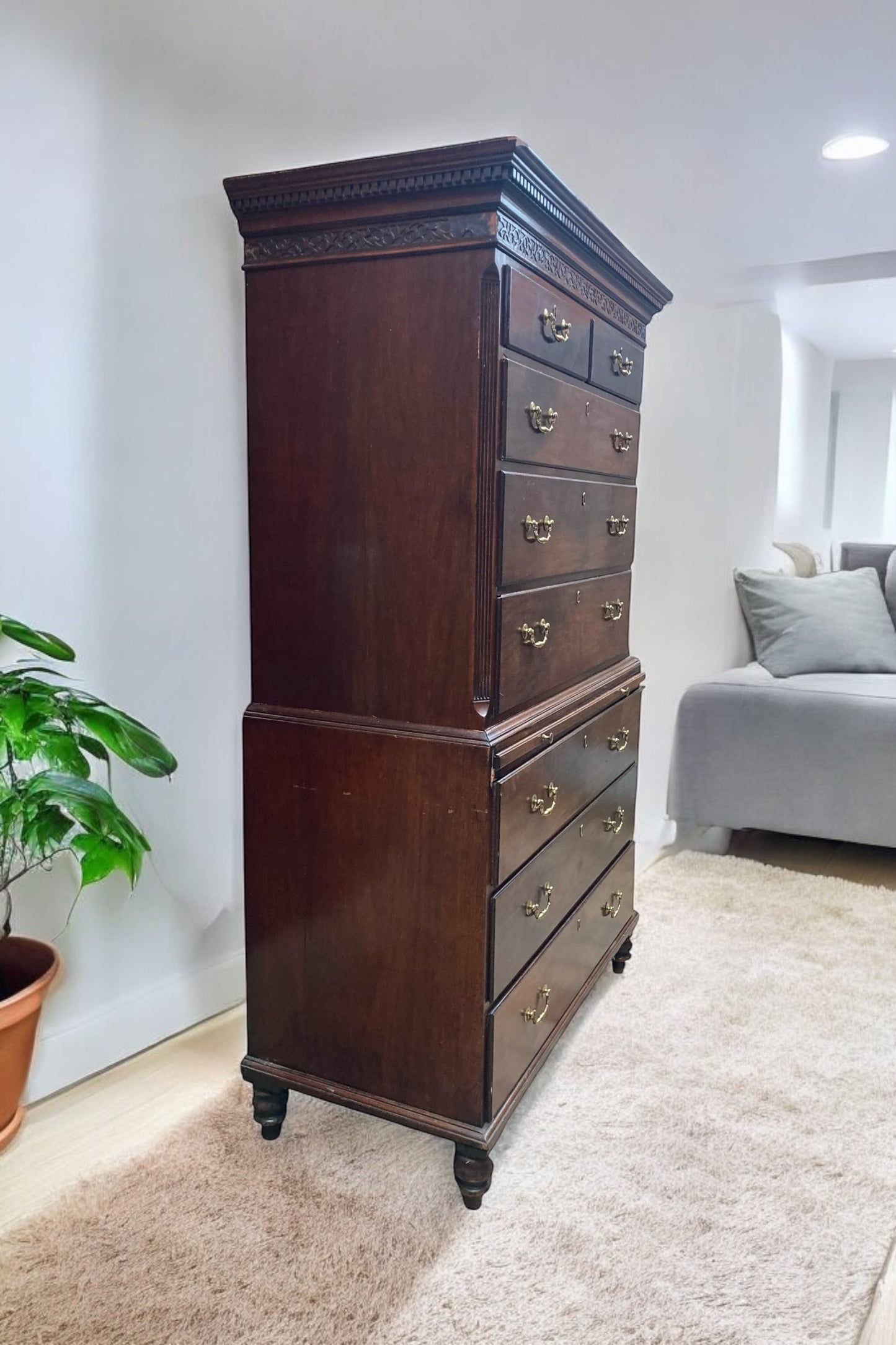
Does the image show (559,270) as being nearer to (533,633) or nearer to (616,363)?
(616,363)

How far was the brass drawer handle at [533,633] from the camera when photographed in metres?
1.52

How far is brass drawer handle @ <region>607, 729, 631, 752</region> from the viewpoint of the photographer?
2.01 m

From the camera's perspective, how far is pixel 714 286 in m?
3.19

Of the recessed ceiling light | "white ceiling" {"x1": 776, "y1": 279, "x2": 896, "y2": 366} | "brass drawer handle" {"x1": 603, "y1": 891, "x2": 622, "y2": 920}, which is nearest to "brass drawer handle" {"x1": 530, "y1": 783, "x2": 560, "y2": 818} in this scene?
"brass drawer handle" {"x1": 603, "y1": 891, "x2": 622, "y2": 920}

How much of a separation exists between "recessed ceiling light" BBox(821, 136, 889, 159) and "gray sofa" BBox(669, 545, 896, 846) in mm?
1467

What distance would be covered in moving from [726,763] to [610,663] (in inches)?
46.5

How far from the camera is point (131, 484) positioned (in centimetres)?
175

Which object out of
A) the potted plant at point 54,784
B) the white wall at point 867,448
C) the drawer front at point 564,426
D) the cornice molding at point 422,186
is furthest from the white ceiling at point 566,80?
the white wall at point 867,448

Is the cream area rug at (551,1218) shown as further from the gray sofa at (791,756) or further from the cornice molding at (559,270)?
the cornice molding at (559,270)

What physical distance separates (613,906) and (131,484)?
1.30 m

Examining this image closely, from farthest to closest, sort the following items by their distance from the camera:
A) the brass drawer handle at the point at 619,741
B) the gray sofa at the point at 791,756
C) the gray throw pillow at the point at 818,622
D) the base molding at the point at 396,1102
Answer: the gray throw pillow at the point at 818,622 → the gray sofa at the point at 791,756 → the brass drawer handle at the point at 619,741 → the base molding at the point at 396,1102

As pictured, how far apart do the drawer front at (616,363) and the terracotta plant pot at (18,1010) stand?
4.41 ft

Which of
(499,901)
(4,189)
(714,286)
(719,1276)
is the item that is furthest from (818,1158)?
(714,286)

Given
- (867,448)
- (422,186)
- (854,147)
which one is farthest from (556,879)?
(867,448)
